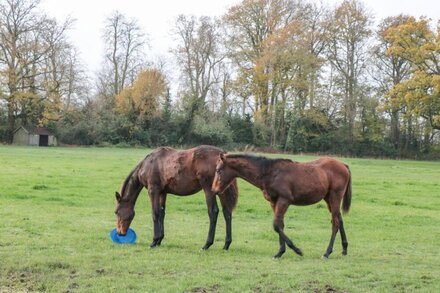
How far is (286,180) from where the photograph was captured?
912cm

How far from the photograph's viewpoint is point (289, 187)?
909 cm

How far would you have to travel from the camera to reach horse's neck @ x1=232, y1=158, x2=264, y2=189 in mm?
9203

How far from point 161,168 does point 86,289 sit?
3.97 m

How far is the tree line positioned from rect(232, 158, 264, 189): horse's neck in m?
46.1

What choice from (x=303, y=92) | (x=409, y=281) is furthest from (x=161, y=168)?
(x=303, y=92)

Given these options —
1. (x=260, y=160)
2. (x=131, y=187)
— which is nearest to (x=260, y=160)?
(x=260, y=160)

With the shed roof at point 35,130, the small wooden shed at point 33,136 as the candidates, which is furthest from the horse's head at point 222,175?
the shed roof at point 35,130

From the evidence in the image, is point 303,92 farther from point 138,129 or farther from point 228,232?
point 228,232

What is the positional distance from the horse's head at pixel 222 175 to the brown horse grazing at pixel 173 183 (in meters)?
0.53

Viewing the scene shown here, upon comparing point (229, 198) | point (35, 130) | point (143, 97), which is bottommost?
point (229, 198)

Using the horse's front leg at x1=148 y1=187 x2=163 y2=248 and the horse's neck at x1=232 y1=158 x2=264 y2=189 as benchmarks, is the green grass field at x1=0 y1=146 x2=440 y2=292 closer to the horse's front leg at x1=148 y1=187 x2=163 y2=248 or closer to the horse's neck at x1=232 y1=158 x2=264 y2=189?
the horse's front leg at x1=148 y1=187 x2=163 y2=248

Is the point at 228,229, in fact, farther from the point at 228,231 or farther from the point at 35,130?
the point at 35,130

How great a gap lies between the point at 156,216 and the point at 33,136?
54.8 m

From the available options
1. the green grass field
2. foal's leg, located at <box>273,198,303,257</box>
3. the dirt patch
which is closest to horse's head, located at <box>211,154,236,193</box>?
foal's leg, located at <box>273,198,303,257</box>
